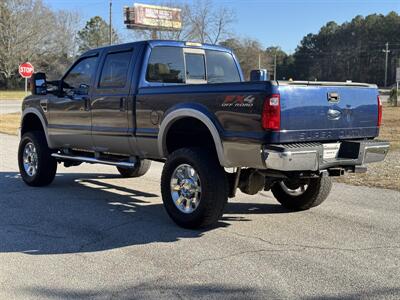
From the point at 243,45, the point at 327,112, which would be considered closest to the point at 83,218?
the point at 327,112

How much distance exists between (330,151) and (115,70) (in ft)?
10.4

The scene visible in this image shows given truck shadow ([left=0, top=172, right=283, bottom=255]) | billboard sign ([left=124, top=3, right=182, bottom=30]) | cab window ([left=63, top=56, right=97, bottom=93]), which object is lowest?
truck shadow ([left=0, top=172, right=283, bottom=255])

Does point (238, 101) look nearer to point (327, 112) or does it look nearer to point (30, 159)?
point (327, 112)

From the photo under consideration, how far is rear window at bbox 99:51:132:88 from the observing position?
710cm

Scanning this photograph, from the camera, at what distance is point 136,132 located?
22.3 ft

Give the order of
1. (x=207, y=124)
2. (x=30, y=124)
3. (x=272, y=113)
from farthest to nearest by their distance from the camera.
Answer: (x=30, y=124), (x=207, y=124), (x=272, y=113)

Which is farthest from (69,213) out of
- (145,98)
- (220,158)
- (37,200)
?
(220,158)

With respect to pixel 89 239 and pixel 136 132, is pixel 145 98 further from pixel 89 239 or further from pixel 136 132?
pixel 89 239

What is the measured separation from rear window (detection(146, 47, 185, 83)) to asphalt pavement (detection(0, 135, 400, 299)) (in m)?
1.72

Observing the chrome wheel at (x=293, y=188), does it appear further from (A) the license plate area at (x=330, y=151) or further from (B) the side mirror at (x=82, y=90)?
(B) the side mirror at (x=82, y=90)

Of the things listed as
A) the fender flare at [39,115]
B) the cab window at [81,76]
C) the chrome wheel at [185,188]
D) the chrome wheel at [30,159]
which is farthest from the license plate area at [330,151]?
the chrome wheel at [30,159]

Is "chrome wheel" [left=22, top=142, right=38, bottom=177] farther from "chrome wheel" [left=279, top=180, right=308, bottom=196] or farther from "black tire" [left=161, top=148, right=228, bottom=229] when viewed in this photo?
"chrome wheel" [left=279, top=180, right=308, bottom=196]

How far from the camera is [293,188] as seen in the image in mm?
7035

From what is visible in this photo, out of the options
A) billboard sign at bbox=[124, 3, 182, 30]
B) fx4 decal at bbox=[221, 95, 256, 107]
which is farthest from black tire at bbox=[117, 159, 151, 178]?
billboard sign at bbox=[124, 3, 182, 30]
